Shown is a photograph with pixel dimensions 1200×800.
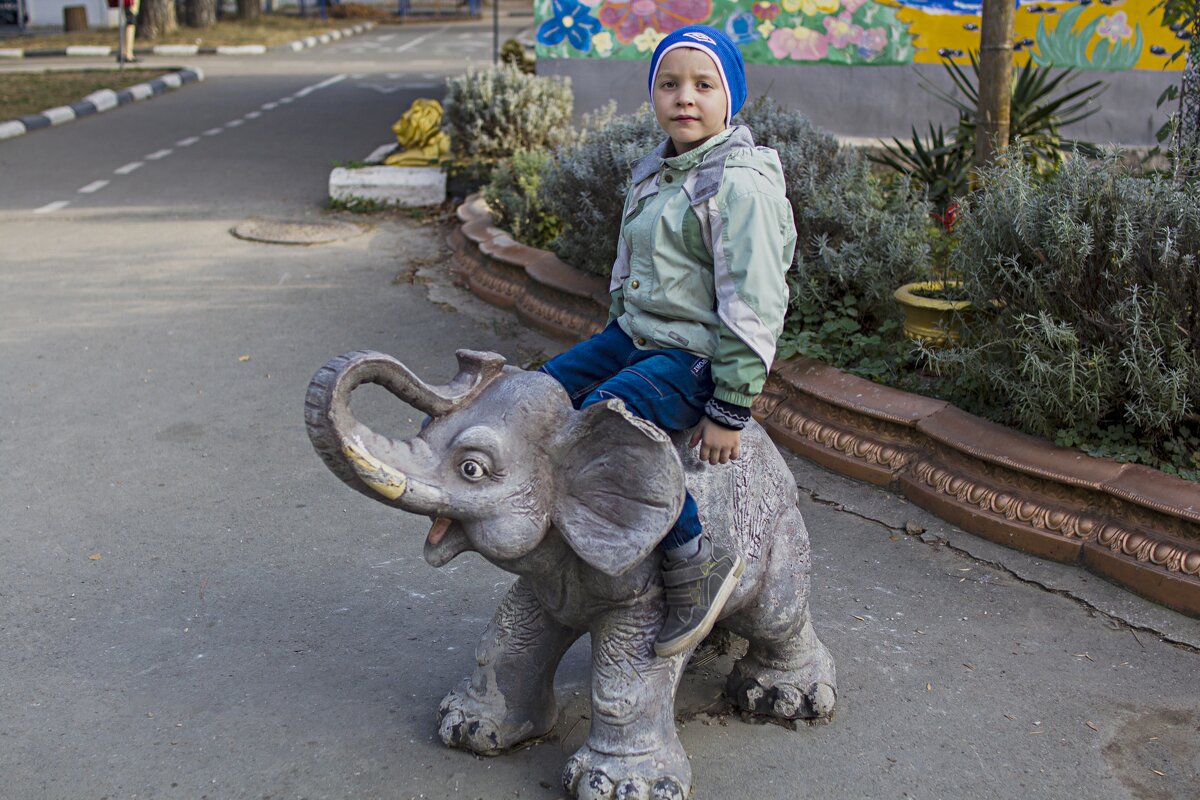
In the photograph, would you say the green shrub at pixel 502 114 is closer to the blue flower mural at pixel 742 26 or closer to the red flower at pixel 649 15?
the red flower at pixel 649 15

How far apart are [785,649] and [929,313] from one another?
2540 mm

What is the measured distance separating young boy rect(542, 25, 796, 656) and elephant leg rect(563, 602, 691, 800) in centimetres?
7

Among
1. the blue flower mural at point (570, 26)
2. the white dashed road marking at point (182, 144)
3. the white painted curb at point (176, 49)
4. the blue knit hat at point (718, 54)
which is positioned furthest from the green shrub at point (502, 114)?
the white painted curb at point (176, 49)

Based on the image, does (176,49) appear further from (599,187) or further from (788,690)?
(788,690)

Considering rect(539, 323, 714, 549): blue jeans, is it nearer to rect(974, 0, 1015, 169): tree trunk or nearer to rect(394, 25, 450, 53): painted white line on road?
rect(974, 0, 1015, 169): tree trunk

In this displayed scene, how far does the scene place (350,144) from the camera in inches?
529

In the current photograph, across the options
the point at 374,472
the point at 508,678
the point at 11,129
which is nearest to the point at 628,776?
the point at 508,678

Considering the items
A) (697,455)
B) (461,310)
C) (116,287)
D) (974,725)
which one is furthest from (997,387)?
(116,287)

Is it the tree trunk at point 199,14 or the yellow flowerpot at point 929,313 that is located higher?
the tree trunk at point 199,14

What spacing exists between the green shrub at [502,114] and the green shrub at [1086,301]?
5121 mm

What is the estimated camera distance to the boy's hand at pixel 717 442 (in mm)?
2984

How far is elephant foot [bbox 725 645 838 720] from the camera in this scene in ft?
11.4

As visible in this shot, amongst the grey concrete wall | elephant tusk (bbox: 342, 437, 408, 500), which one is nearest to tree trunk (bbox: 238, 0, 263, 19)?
the grey concrete wall

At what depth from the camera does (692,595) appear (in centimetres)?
305
